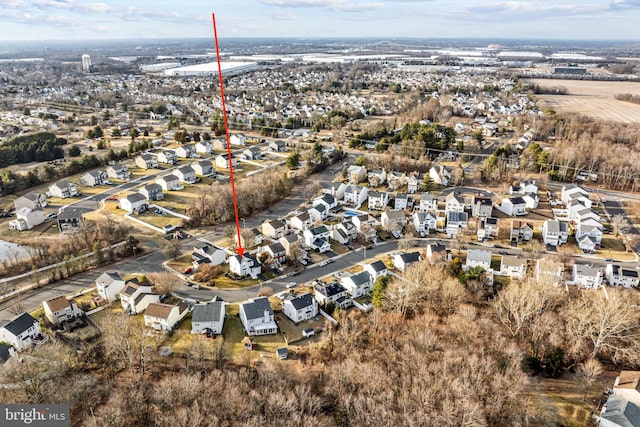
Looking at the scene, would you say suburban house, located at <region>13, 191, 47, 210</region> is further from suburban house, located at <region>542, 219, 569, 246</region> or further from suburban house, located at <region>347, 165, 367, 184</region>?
suburban house, located at <region>542, 219, 569, 246</region>

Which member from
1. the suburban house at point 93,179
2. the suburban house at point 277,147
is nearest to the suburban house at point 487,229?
the suburban house at point 277,147

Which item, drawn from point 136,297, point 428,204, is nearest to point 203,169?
point 136,297

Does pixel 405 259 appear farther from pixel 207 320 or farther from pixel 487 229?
pixel 207 320

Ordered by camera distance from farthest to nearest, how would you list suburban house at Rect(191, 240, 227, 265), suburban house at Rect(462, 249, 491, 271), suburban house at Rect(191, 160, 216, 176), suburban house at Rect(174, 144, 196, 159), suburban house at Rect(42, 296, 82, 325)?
suburban house at Rect(174, 144, 196, 159)
suburban house at Rect(191, 160, 216, 176)
suburban house at Rect(191, 240, 227, 265)
suburban house at Rect(462, 249, 491, 271)
suburban house at Rect(42, 296, 82, 325)

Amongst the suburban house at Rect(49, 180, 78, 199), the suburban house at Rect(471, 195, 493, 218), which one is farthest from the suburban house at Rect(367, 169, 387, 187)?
the suburban house at Rect(49, 180, 78, 199)

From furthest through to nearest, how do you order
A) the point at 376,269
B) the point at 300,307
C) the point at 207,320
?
the point at 376,269
the point at 300,307
the point at 207,320

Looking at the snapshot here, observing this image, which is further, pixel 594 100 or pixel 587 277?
pixel 594 100

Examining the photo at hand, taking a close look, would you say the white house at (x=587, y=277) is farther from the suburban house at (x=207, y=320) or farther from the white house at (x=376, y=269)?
the suburban house at (x=207, y=320)
